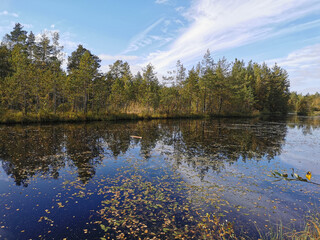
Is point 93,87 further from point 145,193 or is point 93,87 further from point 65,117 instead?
point 145,193

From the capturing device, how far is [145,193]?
7855 millimetres

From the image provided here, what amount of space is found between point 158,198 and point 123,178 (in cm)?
263

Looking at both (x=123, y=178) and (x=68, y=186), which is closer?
(x=68, y=186)

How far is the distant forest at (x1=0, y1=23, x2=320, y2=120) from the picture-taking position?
32.2 meters

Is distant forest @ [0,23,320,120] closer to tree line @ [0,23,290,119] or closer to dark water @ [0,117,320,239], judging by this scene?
tree line @ [0,23,290,119]

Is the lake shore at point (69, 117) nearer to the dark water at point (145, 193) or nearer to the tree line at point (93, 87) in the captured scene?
the tree line at point (93, 87)

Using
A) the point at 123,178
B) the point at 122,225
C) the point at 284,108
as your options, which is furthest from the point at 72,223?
the point at 284,108

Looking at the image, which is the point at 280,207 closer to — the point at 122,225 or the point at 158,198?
the point at 158,198

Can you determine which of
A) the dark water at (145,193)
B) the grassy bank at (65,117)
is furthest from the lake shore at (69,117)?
the dark water at (145,193)

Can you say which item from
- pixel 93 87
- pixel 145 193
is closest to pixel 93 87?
pixel 93 87

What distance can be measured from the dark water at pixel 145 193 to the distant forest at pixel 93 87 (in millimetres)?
21653

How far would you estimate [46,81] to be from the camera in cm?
3262

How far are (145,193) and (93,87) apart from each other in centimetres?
3425

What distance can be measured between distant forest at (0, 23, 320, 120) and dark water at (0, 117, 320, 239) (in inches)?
852
